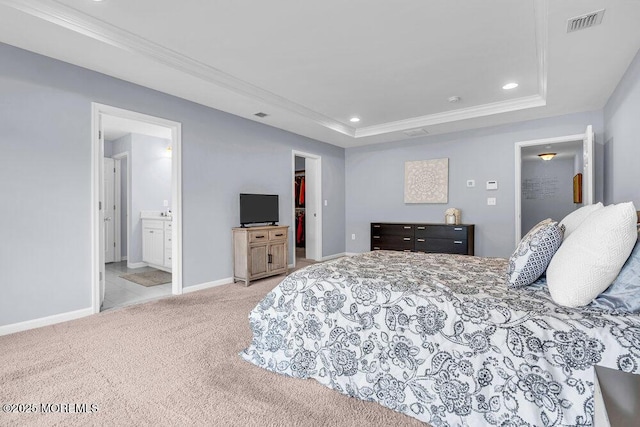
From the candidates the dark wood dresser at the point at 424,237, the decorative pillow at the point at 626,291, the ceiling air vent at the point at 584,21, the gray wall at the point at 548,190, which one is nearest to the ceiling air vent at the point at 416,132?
the dark wood dresser at the point at 424,237

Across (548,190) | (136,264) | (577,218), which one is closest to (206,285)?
(136,264)

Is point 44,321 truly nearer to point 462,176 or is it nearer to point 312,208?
point 312,208

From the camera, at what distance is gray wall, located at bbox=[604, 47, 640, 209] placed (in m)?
2.68

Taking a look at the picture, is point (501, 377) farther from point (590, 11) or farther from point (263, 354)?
point (590, 11)

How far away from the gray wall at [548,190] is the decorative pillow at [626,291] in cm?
765

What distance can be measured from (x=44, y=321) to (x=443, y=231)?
5152 mm

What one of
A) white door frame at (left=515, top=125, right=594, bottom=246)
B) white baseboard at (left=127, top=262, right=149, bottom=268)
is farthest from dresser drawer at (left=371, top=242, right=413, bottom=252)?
white baseboard at (left=127, top=262, right=149, bottom=268)

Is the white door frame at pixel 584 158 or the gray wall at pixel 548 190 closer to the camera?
the white door frame at pixel 584 158

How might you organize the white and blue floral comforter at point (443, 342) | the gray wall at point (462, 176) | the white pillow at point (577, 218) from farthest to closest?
the gray wall at point (462, 176), the white pillow at point (577, 218), the white and blue floral comforter at point (443, 342)

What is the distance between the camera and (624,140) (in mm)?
3049

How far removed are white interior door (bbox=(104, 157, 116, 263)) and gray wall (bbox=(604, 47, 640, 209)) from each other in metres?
7.53

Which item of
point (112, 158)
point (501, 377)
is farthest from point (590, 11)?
point (112, 158)

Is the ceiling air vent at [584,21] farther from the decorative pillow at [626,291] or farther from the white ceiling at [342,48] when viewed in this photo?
the decorative pillow at [626,291]

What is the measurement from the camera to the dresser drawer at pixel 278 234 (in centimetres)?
453
